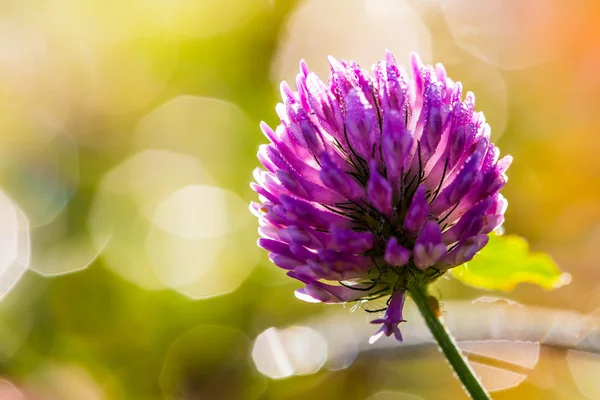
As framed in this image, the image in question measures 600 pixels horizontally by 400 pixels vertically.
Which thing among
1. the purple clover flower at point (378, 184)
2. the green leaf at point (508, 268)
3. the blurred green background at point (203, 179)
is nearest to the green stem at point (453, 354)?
the purple clover flower at point (378, 184)

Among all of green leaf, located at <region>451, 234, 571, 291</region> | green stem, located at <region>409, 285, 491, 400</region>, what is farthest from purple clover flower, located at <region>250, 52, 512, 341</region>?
green leaf, located at <region>451, 234, 571, 291</region>

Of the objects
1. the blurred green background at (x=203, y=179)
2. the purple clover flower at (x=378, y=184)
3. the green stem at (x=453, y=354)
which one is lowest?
the green stem at (x=453, y=354)

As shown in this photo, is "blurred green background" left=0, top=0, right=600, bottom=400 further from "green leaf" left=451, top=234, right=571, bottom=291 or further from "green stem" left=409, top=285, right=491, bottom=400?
"green stem" left=409, top=285, right=491, bottom=400

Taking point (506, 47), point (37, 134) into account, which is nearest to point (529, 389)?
point (506, 47)

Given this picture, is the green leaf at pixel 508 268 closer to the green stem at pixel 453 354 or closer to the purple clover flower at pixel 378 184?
the purple clover flower at pixel 378 184

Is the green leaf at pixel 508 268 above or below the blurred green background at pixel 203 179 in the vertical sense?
below

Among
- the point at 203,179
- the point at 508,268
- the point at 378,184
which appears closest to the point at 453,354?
the point at 378,184

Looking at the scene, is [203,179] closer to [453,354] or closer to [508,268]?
[508,268]
